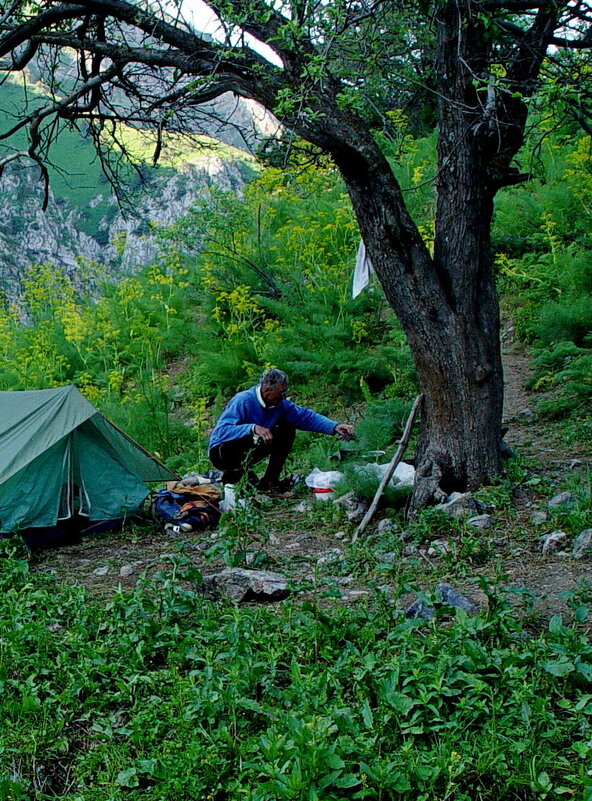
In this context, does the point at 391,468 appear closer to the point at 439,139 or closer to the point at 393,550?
the point at 393,550

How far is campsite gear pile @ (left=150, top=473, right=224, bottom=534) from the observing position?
6801 millimetres

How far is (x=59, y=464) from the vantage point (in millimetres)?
6723

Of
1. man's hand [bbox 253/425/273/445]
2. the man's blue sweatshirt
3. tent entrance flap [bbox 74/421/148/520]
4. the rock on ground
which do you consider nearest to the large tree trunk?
man's hand [bbox 253/425/273/445]

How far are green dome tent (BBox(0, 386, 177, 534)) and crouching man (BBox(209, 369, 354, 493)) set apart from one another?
86cm

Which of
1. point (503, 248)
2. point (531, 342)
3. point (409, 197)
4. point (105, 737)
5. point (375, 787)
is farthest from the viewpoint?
point (409, 197)

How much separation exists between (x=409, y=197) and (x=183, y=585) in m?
10.0

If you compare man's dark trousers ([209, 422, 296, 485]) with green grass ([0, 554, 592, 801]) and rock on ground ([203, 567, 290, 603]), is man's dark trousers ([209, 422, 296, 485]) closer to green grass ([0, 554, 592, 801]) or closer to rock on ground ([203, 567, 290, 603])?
rock on ground ([203, 567, 290, 603])

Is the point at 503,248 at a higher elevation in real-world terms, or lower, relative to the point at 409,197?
lower

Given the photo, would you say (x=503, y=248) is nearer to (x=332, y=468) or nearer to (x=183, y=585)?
(x=332, y=468)

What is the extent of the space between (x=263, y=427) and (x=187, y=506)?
1.08 meters

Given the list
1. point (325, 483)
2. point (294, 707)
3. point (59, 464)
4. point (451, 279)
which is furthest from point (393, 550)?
point (59, 464)

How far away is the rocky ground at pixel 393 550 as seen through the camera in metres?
4.55

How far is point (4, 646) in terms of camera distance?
3879mm

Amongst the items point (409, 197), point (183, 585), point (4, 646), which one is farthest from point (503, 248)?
point (4, 646)
